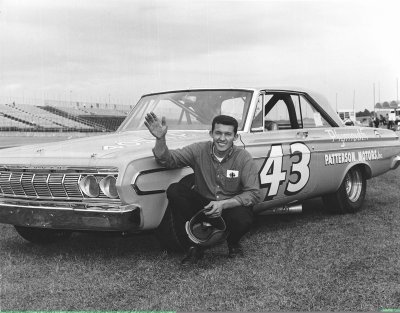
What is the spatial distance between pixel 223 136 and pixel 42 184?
1433 mm

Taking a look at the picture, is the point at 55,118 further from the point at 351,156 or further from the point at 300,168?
the point at 300,168

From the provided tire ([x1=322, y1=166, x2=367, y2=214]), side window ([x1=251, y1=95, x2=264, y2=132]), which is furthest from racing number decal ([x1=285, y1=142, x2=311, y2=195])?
tire ([x1=322, y1=166, x2=367, y2=214])

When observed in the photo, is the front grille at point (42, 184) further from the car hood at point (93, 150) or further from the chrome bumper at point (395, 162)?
the chrome bumper at point (395, 162)

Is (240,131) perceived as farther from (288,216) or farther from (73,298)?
(73,298)

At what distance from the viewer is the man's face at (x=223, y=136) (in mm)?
4172

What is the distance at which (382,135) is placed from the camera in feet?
22.7

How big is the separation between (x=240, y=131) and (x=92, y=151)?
4.79 feet

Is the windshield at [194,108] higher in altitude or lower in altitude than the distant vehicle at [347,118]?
higher

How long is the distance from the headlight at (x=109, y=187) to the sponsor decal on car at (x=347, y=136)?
292cm

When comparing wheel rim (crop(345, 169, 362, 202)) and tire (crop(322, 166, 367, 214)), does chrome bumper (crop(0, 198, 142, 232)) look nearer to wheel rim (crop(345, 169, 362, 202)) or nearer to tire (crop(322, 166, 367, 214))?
tire (crop(322, 166, 367, 214))

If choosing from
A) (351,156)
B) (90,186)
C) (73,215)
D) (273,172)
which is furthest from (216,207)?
(351,156)

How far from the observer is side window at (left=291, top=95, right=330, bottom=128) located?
19.4 ft

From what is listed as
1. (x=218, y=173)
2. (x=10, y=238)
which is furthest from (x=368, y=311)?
(x=10, y=238)

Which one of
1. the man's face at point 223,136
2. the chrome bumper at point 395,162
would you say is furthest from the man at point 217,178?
the chrome bumper at point 395,162
